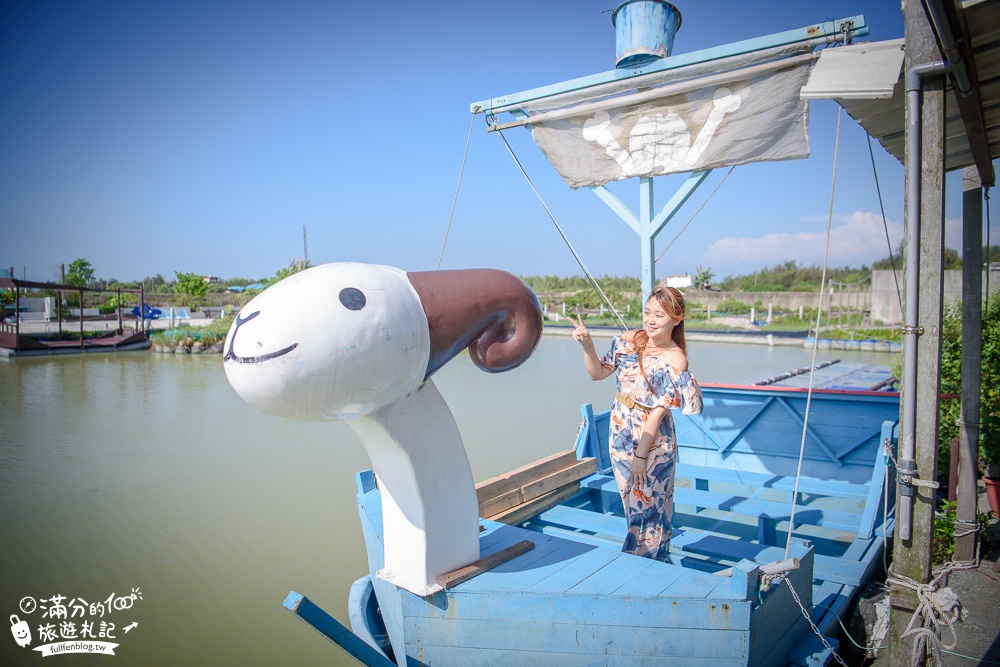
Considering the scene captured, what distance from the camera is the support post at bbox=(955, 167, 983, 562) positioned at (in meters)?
3.39

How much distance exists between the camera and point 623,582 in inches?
83.6

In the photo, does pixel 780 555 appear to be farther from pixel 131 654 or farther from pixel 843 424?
pixel 131 654

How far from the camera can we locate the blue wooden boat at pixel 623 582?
78.3 inches

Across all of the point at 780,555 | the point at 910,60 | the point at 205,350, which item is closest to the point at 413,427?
the point at 910,60

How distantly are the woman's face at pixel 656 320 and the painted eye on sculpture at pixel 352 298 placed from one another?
124 cm

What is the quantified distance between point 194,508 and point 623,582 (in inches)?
187

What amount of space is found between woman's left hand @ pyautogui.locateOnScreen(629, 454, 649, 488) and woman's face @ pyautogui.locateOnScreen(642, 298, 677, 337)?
519mm

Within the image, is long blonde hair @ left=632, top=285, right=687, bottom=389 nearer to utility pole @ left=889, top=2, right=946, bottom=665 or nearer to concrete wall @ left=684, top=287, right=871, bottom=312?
utility pole @ left=889, top=2, right=946, bottom=665

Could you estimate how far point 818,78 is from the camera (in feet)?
7.39

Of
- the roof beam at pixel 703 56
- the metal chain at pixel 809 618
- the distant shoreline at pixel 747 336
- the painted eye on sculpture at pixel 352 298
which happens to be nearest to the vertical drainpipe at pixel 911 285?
the metal chain at pixel 809 618

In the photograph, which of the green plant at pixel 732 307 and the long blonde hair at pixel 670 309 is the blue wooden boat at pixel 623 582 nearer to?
the long blonde hair at pixel 670 309

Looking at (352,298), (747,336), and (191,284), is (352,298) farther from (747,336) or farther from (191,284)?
(191,284)

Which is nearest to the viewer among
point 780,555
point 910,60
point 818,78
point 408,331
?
point 408,331

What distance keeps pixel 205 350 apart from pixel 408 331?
20.6m
